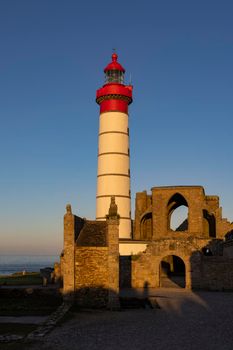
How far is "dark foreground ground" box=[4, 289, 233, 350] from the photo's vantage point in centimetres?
1287

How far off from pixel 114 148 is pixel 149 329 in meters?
26.5

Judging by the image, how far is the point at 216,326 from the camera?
51.2ft

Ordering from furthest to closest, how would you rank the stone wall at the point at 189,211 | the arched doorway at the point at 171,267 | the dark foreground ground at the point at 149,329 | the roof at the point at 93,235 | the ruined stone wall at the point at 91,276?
1. the arched doorway at the point at 171,267
2. the stone wall at the point at 189,211
3. the roof at the point at 93,235
4. the ruined stone wall at the point at 91,276
5. the dark foreground ground at the point at 149,329

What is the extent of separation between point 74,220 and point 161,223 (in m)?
21.0

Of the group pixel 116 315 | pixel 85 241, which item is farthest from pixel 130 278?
pixel 116 315

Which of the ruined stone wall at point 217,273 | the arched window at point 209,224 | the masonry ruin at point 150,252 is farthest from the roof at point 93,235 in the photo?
the arched window at point 209,224

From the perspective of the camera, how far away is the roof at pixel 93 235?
21.8 metres

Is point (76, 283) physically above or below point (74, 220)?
below

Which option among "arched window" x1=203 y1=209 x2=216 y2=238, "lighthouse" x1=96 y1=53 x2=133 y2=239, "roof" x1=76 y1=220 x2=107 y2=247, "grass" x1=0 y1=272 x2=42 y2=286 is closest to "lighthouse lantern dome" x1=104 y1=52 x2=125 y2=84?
"lighthouse" x1=96 y1=53 x2=133 y2=239

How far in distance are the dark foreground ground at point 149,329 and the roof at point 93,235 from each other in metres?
3.49

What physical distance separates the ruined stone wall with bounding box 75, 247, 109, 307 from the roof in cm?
34

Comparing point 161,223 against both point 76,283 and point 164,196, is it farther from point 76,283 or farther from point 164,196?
point 76,283

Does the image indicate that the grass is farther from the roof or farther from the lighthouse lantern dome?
the lighthouse lantern dome

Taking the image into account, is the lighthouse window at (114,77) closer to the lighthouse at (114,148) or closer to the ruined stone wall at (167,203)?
the lighthouse at (114,148)
